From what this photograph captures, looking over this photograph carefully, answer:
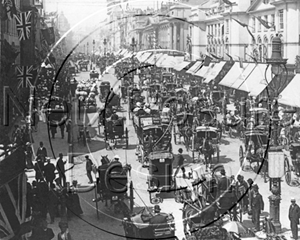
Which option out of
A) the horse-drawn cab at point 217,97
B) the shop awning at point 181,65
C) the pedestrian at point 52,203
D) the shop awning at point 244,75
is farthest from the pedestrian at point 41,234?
the shop awning at point 181,65

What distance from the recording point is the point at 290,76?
32844 mm

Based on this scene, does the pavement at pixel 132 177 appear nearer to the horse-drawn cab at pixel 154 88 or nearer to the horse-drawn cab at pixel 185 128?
the horse-drawn cab at pixel 185 128

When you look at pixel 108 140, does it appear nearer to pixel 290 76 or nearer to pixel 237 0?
pixel 290 76

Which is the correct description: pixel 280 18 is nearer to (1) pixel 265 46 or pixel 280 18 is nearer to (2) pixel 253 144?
(1) pixel 265 46

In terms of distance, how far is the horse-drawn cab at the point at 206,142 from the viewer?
18.8 meters

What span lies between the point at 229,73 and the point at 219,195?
75.1ft

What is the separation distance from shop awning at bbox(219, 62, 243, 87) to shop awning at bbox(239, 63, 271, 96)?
3.28 feet

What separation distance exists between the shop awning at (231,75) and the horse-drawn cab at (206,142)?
1318 centimetres

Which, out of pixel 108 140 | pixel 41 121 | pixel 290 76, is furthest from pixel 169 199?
pixel 290 76

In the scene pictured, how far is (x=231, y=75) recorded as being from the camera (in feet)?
112

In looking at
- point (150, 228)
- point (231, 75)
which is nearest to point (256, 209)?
point (150, 228)

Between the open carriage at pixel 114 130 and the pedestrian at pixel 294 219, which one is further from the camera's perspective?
the open carriage at pixel 114 130

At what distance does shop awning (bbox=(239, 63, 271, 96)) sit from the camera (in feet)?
96.3

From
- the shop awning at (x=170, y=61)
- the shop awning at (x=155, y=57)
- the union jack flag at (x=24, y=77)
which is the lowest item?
the union jack flag at (x=24, y=77)
